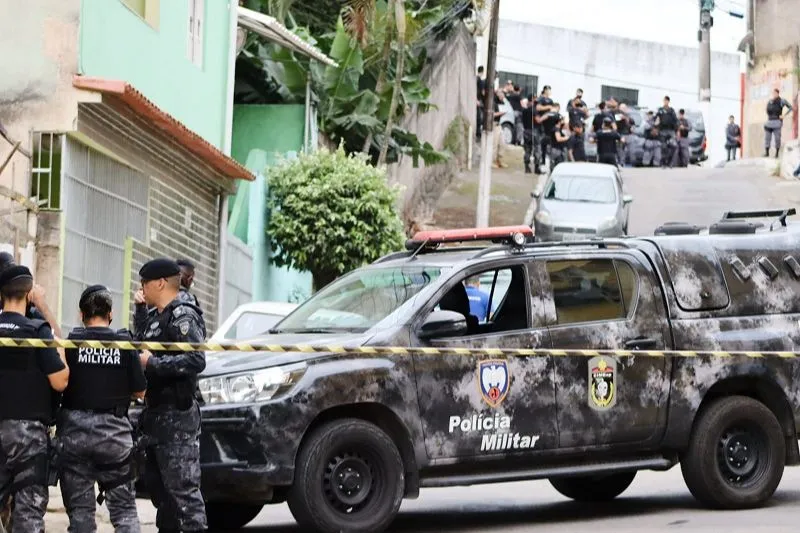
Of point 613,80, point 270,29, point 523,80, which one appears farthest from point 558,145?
point 613,80

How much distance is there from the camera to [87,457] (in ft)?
26.2

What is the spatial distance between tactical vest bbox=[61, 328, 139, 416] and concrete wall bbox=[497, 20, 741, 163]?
166 ft

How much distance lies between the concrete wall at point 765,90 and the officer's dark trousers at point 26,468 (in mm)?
45475

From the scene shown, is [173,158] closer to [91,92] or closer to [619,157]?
[91,92]

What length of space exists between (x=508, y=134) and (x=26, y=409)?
136ft

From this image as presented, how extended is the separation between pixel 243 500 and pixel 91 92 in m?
5.79

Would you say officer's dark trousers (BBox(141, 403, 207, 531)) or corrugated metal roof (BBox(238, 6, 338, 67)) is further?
corrugated metal roof (BBox(238, 6, 338, 67))

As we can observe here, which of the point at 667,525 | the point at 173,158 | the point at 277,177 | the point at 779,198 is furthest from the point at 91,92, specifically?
the point at 779,198

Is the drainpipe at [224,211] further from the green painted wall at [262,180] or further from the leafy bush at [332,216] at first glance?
the leafy bush at [332,216]

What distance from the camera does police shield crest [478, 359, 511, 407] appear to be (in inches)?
385

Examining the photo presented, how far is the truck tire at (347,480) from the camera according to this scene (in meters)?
9.10

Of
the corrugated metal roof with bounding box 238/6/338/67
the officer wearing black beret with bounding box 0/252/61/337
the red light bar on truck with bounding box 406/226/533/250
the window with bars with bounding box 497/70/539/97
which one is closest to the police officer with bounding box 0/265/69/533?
the officer wearing black beret with bounding box 0/252/61/337

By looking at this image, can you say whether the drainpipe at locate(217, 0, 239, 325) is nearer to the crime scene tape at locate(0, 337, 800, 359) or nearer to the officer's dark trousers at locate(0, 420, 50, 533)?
the crime scene tape at locate(0, 337, 800, 359)

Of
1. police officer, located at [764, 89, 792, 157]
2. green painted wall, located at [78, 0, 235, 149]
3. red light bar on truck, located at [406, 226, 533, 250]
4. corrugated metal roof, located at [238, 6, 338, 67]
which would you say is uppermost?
police officer, located at [764, 89, 792, 157]
